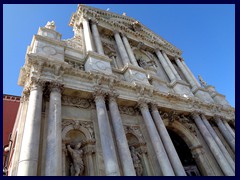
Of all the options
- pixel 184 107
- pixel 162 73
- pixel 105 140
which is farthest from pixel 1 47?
pixel 162 73

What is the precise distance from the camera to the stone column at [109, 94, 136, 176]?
A: 20.9 feet

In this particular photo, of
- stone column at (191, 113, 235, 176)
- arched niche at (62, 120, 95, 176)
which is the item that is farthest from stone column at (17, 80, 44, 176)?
stone column at (191, 113, 235, 176)

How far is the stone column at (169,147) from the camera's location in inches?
292

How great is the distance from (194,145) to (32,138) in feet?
28.4

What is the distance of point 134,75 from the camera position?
34.8ft

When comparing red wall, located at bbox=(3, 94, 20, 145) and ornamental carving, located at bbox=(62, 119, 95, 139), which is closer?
ornamental carving, located at bbox=(62, 119, 95, 139)

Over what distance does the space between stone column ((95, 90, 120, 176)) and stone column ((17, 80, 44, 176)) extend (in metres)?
2.14

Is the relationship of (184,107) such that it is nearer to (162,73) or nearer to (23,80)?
(162,73)

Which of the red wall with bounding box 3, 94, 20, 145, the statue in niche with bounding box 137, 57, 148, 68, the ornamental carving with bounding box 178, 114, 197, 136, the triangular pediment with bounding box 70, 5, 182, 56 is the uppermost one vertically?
the triangular pediment with bounding box 70, 5, 182, 56

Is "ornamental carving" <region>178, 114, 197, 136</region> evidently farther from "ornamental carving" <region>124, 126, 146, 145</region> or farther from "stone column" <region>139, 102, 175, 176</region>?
"ornamental carving" <region>124, 126, 146, 145</region>

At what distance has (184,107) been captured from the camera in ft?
37.2

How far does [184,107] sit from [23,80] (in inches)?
350

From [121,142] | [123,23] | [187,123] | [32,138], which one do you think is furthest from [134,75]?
[123,23]

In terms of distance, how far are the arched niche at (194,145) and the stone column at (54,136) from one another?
6328mm
